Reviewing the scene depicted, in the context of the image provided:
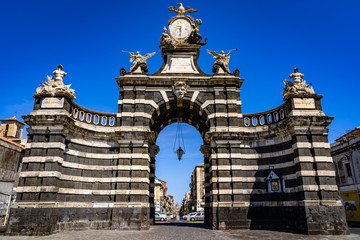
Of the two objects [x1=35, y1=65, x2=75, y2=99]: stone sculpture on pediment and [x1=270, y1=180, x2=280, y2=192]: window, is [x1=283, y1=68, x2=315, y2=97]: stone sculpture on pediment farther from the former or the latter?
[x1=35, y1=65, x2=75, y2=99]: stone sculpture on pediment

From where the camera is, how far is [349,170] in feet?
96.6

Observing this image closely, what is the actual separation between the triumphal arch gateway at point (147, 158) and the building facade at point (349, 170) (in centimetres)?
1588

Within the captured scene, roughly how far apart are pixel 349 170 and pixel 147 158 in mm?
25297

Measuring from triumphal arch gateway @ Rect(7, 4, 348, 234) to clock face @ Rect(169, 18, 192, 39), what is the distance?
12.1 ft

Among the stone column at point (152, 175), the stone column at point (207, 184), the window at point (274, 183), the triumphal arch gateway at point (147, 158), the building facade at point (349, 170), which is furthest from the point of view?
the building facade at point (349, 170)

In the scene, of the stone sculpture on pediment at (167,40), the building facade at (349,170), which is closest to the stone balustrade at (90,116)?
the stone sculpture on pediment at (167,40)

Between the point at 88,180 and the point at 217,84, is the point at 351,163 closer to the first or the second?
the point at 217,84

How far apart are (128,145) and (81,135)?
3.34 meters

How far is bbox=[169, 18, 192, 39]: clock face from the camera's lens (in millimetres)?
21625

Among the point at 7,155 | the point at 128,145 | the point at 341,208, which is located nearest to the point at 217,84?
the point at 128,145

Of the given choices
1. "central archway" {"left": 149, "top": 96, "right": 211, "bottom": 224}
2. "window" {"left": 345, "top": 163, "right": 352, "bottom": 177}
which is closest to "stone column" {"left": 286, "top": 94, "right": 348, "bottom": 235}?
"central archway" {"left": 149, "top": 96, "right": 211, "bottom": 224}

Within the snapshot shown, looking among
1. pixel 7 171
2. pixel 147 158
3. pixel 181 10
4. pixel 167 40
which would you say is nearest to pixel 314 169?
pixel 147 158

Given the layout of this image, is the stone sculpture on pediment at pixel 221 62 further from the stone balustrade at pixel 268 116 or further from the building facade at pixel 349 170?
the building facade at pixel 349 170

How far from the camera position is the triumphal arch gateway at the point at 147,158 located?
14992 millimetres
